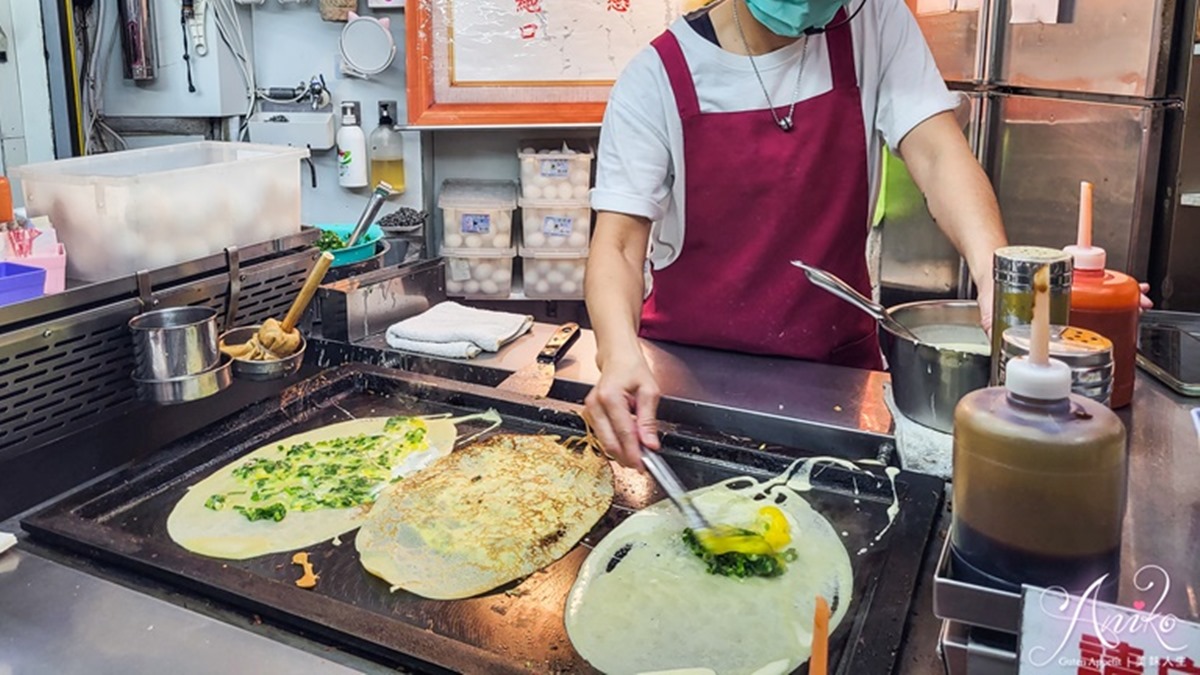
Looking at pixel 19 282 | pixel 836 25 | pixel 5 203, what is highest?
pixel 836 25

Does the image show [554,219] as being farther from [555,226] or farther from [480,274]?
[480,274]

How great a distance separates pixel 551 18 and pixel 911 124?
2138 mm

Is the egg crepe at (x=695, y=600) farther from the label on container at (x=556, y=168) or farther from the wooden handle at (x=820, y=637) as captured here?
the label on container at (x=556, y=168)

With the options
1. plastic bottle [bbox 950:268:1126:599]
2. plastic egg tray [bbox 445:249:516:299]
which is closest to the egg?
plastic egg tray [bbox 445:249:516:299]

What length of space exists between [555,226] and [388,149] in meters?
0.80

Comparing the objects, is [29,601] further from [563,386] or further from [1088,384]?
[1088,384]

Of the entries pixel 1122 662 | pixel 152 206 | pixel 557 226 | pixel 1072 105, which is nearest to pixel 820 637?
pixel 1122 662

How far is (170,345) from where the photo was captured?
1554 mm

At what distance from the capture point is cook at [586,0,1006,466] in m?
1.93

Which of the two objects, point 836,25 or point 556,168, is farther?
point 556,168

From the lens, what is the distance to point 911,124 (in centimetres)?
190

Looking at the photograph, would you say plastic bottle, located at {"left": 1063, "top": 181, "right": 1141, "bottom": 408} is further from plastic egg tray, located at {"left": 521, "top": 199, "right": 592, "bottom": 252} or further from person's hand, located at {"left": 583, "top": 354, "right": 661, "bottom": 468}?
plastic egg tray, located at {"left": 521, "top": 199, "right": 592, "bottom": 252}

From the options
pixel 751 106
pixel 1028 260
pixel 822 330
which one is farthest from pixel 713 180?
pixel 1028 260

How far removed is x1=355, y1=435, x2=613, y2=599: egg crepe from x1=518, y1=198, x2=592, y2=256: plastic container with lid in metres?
2.33
